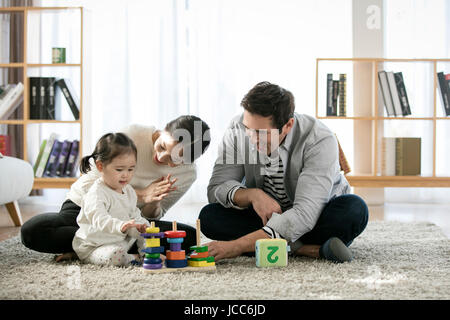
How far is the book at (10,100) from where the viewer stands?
12.3 ft

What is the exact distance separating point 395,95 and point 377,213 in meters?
0.79

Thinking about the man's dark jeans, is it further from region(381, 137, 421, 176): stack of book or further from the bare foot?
region(381, 137, 421, 176): stack of book

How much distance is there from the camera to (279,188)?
2.10 m

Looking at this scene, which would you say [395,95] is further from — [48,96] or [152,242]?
[152,242]

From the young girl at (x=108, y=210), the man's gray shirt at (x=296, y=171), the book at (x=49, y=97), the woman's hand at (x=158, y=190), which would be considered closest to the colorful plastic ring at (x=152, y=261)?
the young girl at (x=108, y=210)

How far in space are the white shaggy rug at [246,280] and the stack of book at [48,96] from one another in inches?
66.9

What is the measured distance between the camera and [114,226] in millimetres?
1831

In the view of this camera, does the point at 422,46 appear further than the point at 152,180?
Yes

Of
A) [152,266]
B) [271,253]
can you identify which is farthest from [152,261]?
[271,253]

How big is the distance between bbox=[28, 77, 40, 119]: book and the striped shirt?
2105 millimetres

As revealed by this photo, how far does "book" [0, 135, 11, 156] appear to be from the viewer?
153 inches

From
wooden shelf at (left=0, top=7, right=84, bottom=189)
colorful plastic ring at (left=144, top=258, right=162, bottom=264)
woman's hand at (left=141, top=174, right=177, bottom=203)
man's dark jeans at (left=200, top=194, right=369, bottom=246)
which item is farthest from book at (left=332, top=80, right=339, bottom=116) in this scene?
colorful plastic ring at (left=144, top=258, right=162, bottom=264)

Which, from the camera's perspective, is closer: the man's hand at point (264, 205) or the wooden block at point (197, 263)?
the wooden block at point (197, 263)

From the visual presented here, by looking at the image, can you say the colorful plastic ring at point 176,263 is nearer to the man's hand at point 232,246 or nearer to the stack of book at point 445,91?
the man's hand at point 232,246
